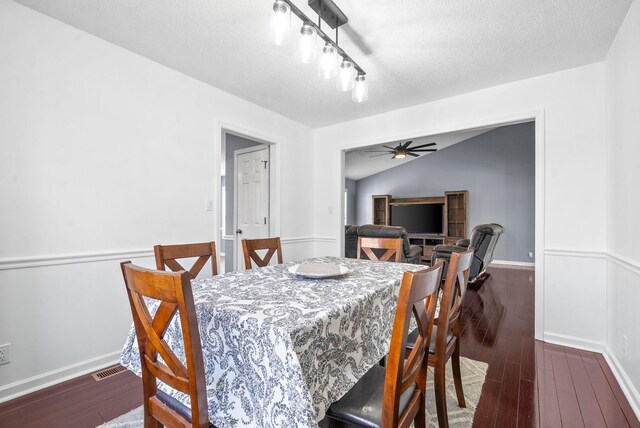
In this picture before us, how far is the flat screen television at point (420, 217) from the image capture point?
770 centimetres

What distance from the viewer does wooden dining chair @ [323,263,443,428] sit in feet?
2.88

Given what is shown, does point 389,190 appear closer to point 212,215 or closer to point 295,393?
point 212,215

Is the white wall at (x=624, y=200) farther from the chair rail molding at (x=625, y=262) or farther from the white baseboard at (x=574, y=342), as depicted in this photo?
the white baseboard at (x=574, y=342)

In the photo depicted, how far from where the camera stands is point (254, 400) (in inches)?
35.4

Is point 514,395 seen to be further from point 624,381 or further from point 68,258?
point 68,258

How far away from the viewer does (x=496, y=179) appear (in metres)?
6.98

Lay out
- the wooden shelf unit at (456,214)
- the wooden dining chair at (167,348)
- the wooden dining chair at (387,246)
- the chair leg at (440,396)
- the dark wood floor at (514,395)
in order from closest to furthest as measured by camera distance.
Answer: the wooden dining chair at (167,348)
the chair leg at (440,396)
the dark wood floor at (514,395)
the wooden dining chair at (387,246)
the wooden shelf unit at (456,214)

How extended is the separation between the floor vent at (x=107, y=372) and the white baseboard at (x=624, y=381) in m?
3.21

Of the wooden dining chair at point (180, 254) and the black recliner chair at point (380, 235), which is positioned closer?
the wooden dining chair at point (180, 254)

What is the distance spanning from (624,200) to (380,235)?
97.8 inches

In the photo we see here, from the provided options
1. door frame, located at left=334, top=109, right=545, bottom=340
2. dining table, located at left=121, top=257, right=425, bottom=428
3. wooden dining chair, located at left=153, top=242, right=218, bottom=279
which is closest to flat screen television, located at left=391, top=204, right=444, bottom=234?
door frame, located at left=334, top=109, right=545, bottom=340

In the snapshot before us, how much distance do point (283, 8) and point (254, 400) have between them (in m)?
1.68

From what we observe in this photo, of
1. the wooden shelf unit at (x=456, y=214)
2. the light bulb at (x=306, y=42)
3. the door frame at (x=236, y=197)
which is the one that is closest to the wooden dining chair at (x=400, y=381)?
the light bulb at (x=306, y=42)

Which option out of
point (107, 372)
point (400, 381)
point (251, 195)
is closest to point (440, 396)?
point (400, 381)
